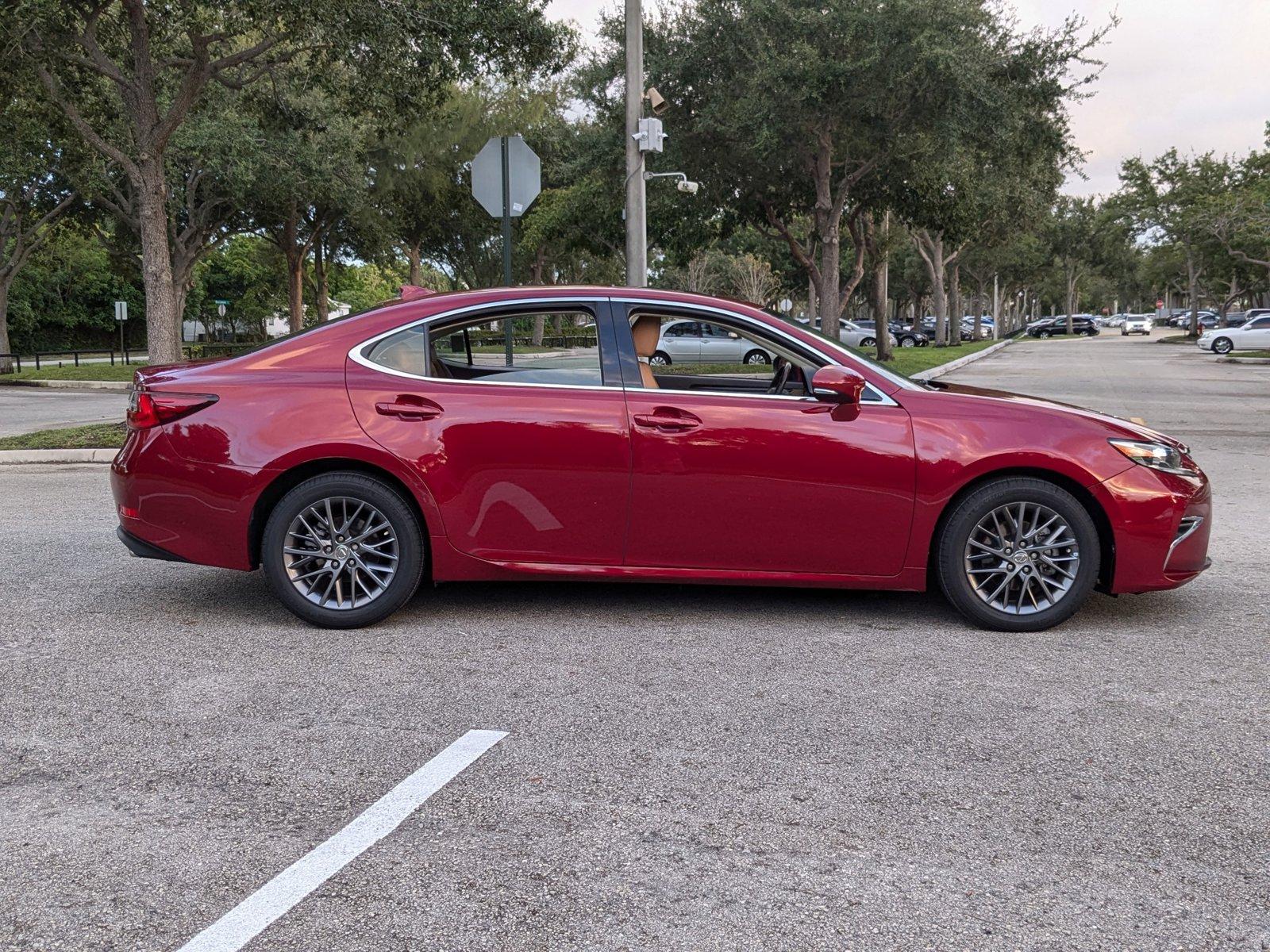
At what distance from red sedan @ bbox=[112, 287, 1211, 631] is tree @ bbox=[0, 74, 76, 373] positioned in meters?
13.7

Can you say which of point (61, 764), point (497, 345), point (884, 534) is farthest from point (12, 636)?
point (884, 534)

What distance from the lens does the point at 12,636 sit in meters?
5.45

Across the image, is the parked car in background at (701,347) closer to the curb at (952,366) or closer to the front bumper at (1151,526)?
the front bumper at (1151,526)

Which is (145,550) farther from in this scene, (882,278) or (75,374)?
(882,278)

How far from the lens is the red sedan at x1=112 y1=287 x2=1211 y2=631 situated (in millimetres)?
5387

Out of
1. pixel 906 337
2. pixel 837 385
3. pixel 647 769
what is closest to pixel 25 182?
pixel 837 385

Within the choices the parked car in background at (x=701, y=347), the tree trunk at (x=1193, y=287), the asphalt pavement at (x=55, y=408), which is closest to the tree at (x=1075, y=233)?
the tree trunk at (x=1193, y=287)

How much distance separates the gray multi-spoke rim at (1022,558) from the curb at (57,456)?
9.90 m

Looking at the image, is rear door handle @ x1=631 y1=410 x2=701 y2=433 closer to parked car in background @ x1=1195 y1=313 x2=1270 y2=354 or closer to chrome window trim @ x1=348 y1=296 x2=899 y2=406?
chrome window trim @ x1=348 y1=296 x2=899 y2=406

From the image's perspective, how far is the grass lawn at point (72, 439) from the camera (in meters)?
13.0

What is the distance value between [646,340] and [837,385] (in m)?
1.04

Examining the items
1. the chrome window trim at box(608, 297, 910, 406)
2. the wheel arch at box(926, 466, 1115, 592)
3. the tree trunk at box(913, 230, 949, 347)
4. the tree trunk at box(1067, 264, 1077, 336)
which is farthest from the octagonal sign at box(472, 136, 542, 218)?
the tree trunk at box(1067, 264, 1077, 336)

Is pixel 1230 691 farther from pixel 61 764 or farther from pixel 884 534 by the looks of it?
pixel 61 764

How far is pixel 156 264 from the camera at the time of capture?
1561 cm
